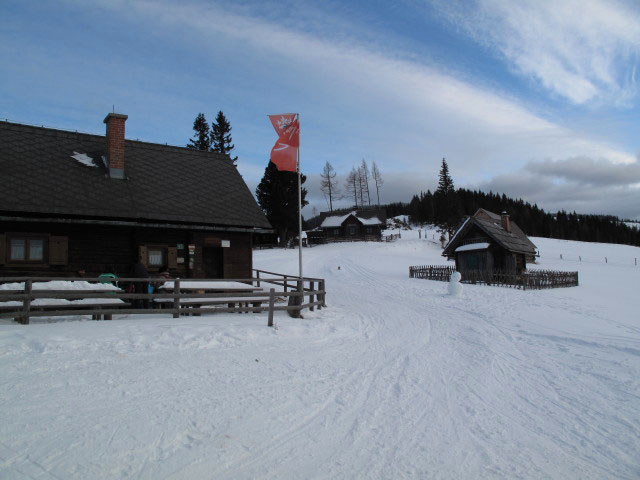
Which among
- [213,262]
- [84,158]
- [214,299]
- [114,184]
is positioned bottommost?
[214,299]

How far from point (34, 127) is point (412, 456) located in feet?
62.7

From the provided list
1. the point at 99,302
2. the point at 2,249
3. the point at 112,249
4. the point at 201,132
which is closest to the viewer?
the point at 99,302

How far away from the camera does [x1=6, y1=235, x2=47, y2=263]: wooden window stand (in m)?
14.1

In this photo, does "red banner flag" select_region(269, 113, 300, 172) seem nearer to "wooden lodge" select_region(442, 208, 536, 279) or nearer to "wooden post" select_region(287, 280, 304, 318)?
"wooden post" select_region(287, 280, 304, 318)

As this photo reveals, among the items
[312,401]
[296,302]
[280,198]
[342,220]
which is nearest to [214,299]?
[296,302]

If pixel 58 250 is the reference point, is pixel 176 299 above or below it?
below

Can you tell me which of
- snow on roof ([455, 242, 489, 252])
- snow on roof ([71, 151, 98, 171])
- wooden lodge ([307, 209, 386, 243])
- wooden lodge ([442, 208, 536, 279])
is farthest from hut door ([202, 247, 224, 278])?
wooden lodge ([307, 209, 386, 243])

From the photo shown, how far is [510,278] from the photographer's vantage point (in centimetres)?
2541

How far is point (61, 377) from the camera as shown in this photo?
684 centimetres

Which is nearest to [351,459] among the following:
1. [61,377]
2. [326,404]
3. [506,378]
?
[326,404]

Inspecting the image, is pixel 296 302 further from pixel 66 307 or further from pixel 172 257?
pixel 66 307

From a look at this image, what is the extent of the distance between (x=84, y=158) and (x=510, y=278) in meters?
22.7

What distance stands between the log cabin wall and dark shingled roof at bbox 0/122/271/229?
0.63 meters

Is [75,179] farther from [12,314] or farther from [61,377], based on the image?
[61,377]
